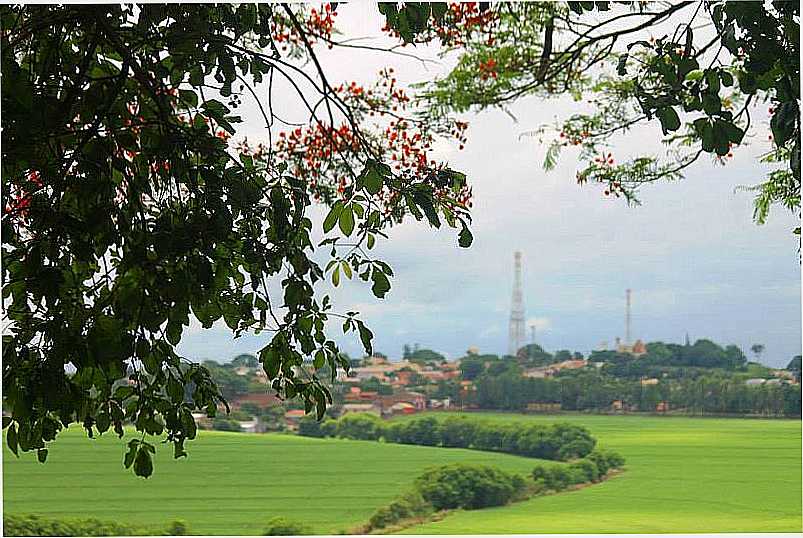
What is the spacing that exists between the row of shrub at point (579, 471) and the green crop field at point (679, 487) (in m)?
0.04

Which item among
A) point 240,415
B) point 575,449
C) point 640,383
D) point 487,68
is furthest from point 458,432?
point 487,68

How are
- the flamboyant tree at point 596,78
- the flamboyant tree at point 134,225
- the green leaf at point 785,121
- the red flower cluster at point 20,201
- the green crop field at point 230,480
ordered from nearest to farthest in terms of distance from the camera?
the flamboyant tree at point 134,225 → the green leaf at point 785,121 → the red flower cluster at point 20,201 → the flamboyant tree at point 596,78 → the green crop field at point 230,480

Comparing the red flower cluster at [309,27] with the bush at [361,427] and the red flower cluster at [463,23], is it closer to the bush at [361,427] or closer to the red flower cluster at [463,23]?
the red flower cluster at [463,23]

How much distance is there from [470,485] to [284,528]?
674 millimetres

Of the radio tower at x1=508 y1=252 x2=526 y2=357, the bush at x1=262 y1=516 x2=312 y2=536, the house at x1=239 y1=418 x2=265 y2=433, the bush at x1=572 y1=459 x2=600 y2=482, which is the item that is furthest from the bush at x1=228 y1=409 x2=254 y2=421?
the bush at x1=572 y1=459 x2=600 y2=482

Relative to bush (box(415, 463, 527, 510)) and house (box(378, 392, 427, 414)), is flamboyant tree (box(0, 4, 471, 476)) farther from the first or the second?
bush (box(415, 463, 527, 510))

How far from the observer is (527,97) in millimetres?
3365

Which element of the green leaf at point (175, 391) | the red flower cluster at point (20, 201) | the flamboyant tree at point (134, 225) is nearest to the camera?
the flamboyant tree at point (134, 225)

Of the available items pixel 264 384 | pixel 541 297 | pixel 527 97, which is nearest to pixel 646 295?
pixel 541 297

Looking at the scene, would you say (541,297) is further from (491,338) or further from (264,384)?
(264,384)

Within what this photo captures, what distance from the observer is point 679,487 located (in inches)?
134

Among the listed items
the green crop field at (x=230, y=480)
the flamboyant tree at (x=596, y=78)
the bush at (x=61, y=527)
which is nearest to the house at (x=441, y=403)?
→ the green crop field at (x=230, y=480)

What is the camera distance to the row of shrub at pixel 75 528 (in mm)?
3326

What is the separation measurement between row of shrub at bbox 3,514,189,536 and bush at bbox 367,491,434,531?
66 centimetres
